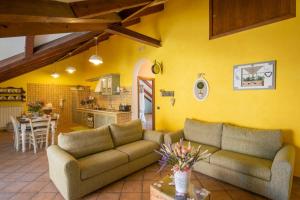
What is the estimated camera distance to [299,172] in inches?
114

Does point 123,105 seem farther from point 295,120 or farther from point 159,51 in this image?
point 295,120

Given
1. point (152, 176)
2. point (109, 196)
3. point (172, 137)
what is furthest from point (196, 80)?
point (109, 196)

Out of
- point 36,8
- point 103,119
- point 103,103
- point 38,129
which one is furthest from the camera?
point 103,103

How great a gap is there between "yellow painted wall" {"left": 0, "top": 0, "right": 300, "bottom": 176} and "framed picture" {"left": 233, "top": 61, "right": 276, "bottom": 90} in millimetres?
81

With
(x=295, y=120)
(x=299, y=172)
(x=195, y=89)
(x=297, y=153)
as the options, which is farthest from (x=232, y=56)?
(x=299, y=172)

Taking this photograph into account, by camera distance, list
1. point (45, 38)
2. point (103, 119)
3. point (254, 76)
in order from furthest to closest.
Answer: point (103, 119) < point (45, 38) < point (254, 76)

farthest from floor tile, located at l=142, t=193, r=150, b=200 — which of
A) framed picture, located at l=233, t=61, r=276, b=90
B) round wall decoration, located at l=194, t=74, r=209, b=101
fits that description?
framed picture, located at l=233, t=61, r=276, b=90

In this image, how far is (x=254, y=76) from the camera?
10.6 feet

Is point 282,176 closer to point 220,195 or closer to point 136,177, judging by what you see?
point 220,195

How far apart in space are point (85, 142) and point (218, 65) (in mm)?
3013

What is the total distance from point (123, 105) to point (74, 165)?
373cm

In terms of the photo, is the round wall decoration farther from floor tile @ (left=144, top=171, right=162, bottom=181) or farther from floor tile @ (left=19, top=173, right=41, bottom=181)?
floor tile @ (left=19, top=173, right=41, bottom=181)

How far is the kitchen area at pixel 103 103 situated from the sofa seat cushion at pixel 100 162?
279cm

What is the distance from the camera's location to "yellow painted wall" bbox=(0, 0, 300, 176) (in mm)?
2891
